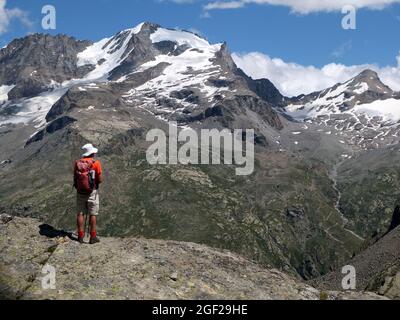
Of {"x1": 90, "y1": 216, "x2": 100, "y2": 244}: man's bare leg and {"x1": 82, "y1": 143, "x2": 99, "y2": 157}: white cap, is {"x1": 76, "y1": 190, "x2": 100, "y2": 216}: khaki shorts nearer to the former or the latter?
{"x1": 90, "y1": 216, "x2": 100, "y2": 244}: man's bare leg

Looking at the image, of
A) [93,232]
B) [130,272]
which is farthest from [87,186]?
[130,272]

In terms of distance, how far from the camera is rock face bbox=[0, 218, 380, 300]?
27.7m

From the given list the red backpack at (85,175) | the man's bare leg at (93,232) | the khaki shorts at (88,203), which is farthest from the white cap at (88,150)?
the man's bare leg at (93,232)

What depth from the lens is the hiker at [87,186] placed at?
106 feet

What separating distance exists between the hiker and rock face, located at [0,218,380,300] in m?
1.10

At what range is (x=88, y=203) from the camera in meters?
33.1

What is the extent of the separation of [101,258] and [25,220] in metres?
7.70

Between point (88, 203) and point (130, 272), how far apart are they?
5.61m


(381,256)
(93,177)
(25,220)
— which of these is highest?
(93,177)
